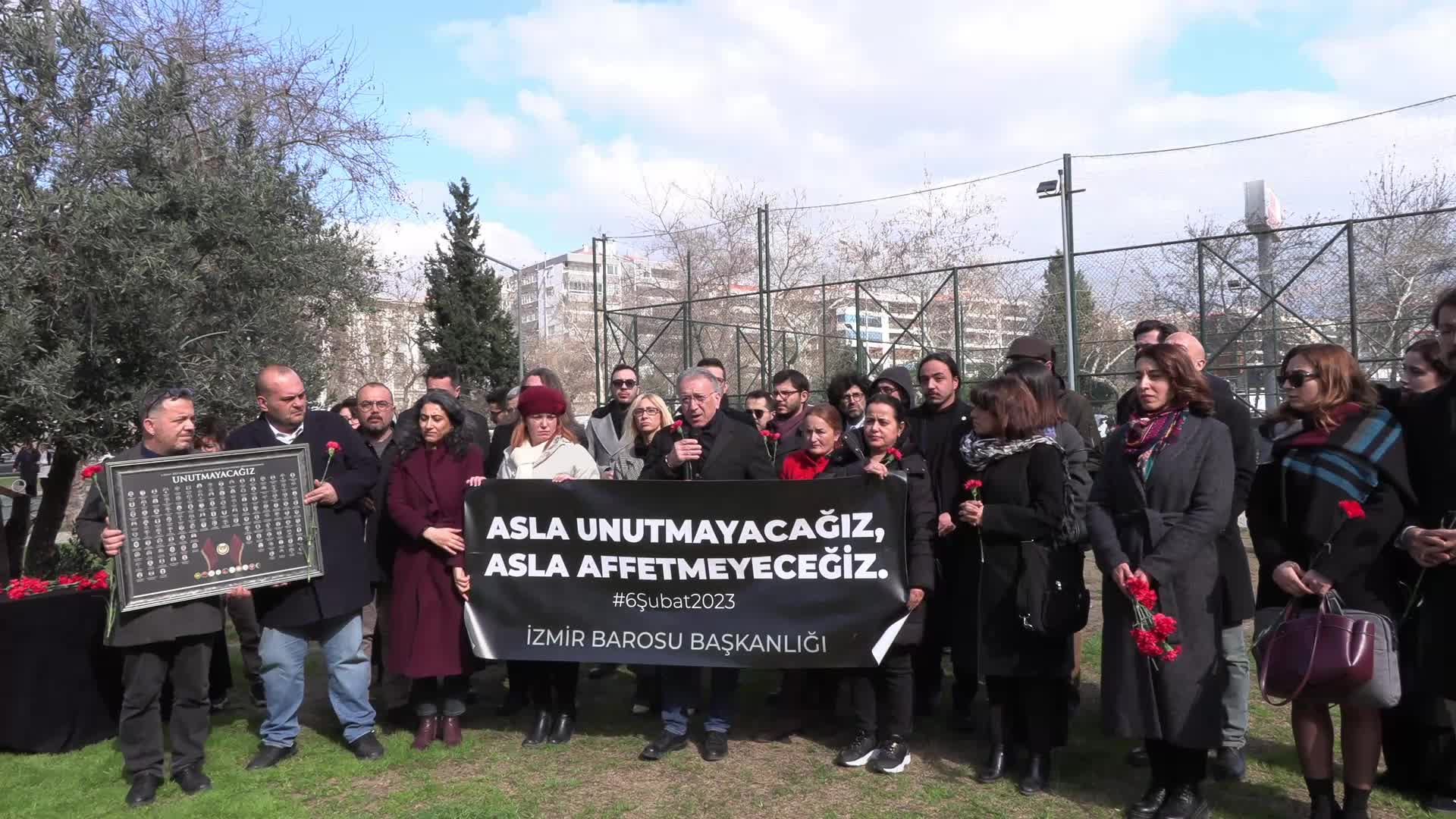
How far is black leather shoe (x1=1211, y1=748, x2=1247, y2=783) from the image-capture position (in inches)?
186

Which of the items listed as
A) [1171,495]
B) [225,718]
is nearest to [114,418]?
[225,718]

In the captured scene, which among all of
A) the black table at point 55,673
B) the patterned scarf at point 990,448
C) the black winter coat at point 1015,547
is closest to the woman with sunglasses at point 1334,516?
the black winter coat at point 1015,547

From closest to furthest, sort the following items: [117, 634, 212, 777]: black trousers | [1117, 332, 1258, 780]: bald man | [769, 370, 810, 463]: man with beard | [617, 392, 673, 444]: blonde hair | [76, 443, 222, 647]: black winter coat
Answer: [1117, 332, 1258, 780]: bald man → [76, 443, 222, 647]: black winter coat → [117, 634, 212, 777]: black trousers → [617, 392, 673, 444]: blonde hair → [769, 370, 810, 463]: man with beard

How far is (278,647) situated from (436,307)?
111ft

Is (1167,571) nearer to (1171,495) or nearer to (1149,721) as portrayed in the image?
(1171,495)

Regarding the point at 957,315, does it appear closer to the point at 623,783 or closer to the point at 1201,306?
the point at 1201,306

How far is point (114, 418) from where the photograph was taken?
7.03 meters

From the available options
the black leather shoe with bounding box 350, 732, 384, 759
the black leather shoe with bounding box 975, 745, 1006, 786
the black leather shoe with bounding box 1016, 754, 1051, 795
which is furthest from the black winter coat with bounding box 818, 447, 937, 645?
the black leather shoe with bounding box 350, 732, 384, 759

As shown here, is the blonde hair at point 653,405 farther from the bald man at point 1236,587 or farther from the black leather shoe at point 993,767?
the bald man at point 1236,587

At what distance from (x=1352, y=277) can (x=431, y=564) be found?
1169 centimetres

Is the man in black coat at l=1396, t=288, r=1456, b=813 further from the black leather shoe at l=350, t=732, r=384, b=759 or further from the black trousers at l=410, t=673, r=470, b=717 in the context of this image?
the black leather shoe at l=350, t=732, r=384, b=759

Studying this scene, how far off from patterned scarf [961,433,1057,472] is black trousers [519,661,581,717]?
249 centimetres

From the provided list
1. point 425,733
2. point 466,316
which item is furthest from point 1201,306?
point 466,316

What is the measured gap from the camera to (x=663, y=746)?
211 inches
